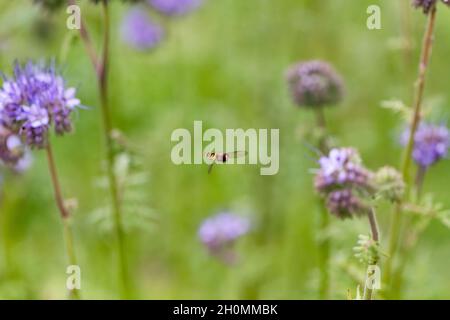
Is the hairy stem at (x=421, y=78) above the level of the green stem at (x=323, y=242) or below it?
above

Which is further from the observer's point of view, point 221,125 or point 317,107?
point 221,125

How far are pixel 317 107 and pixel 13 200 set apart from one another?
1757mm

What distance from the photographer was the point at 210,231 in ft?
14.2

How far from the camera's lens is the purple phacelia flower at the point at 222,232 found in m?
4.28

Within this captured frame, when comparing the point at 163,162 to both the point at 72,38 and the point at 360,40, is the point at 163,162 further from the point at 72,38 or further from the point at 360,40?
the point at 72,38

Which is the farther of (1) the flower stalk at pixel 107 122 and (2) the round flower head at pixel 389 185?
(1) the flower stalk at pixel 107 122

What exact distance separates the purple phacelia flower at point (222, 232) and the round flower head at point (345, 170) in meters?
1.61

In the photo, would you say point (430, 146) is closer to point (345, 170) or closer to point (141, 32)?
point (345, 170)

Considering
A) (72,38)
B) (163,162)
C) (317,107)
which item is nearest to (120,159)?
(72,38)

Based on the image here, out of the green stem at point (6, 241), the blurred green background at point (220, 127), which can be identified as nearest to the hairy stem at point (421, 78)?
the blurred green background at point (220, 127)

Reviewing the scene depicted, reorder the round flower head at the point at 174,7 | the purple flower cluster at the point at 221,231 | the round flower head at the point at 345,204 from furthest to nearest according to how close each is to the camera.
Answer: the round flower head at the point at 174,7, the purple flower cluster at the point at 221,231, the round flower head at the point at 345,204

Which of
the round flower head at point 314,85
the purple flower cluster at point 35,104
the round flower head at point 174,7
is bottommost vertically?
the purple flower cluster at point 35,104

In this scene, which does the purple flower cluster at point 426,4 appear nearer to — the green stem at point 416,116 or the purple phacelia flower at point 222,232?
the green stem at point 416,116

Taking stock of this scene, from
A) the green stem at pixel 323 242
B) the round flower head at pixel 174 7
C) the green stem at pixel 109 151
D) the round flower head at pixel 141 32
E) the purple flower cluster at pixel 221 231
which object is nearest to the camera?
the green stem at pixel 109 151
